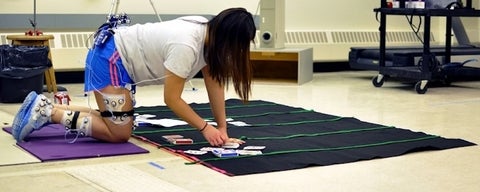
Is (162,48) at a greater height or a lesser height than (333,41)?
greater

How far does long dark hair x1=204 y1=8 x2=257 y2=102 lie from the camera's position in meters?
3.32

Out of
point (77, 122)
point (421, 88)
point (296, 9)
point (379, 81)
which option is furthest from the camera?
point (296, 9)

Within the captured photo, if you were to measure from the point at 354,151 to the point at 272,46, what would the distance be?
3845 millimetres

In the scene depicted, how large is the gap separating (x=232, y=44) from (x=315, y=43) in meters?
5.32

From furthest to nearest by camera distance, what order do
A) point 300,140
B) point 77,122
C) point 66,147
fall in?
point 300,140 < point 77,122 < point 66,147

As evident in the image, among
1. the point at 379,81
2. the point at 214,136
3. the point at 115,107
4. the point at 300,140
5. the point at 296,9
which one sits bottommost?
the point at 379,81

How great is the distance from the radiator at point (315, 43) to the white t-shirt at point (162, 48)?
11.0 feet

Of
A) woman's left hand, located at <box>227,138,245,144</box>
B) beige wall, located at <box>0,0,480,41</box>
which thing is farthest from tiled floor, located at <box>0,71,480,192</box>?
beige wall, located at <box>0,0,480,41</box>

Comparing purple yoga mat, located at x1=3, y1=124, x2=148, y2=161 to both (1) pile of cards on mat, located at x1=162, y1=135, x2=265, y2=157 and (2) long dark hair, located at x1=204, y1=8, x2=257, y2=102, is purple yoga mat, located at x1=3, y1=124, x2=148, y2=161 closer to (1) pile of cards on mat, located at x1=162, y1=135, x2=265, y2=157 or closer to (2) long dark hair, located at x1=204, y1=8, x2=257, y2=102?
(1) pile of cards on mat, located at x1=162, y1=135, x2=265, y2=157

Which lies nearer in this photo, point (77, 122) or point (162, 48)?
point (162, 48)

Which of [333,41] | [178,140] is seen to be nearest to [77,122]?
[178,140]

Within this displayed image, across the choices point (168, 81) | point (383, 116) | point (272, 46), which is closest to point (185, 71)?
point (168, 81)

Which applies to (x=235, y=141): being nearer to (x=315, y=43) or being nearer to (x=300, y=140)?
(x=300, y=140)

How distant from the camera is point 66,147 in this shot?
357 centimetres
